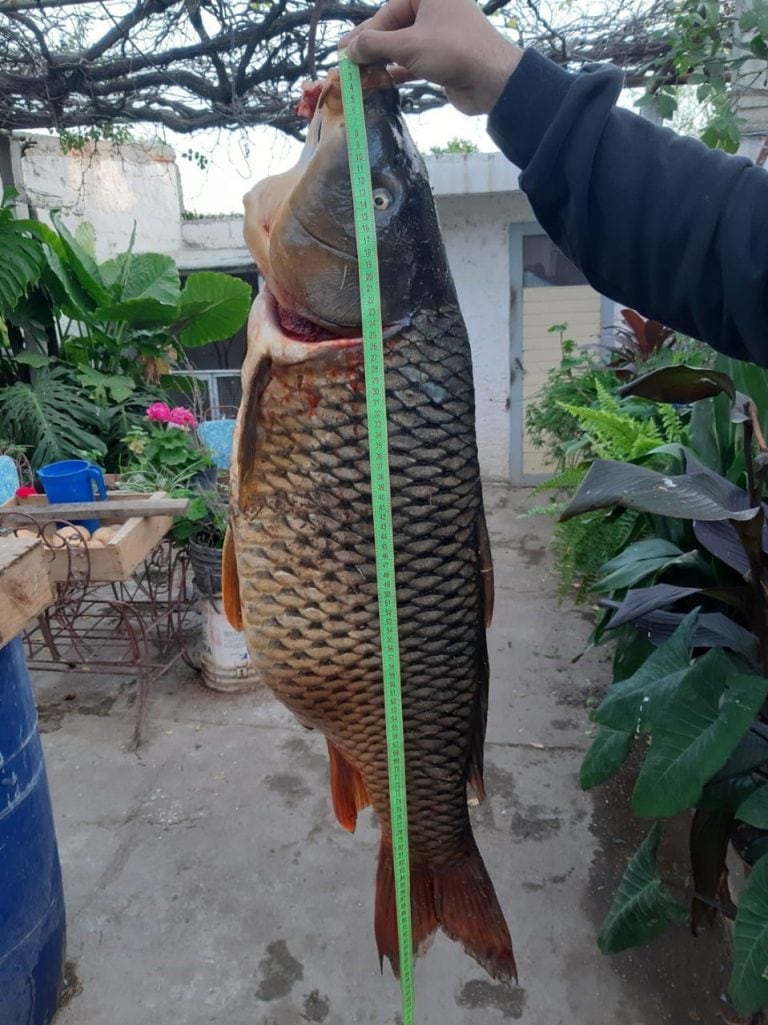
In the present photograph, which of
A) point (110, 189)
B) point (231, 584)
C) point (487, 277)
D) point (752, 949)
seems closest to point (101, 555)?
point (231, 584)

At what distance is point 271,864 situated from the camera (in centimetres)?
277

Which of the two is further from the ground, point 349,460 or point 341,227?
point 341,227

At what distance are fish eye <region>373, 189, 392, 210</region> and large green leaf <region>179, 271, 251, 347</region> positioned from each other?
16.8 ft

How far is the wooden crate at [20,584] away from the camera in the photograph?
1.70 metres

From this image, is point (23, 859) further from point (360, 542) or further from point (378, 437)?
point (378, 437)

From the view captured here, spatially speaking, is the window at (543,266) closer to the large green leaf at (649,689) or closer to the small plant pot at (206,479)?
the small plant pot at (206,479)

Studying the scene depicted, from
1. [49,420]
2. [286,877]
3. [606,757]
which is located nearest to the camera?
[606,757]

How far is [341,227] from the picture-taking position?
3.34 feet

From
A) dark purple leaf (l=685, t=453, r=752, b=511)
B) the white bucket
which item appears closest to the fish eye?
dark purple leaf (l=685, t=453, r=752, b=511)

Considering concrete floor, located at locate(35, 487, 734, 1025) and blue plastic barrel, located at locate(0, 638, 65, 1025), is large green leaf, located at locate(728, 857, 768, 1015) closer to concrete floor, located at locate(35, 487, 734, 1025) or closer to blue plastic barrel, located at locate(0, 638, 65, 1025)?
concrete floor, located at locate(35, 487, 734, 1025)

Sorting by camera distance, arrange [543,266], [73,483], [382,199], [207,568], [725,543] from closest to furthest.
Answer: [382,199] < [725,543] < [73,483] < [207,568] < [543,266]

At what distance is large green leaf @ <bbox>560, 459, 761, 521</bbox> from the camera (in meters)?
1.32

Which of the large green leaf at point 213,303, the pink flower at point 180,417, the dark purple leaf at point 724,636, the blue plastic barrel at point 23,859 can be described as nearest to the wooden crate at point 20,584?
the blue plastic barrel at point 23,859

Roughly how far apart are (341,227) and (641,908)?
6.01 feet
